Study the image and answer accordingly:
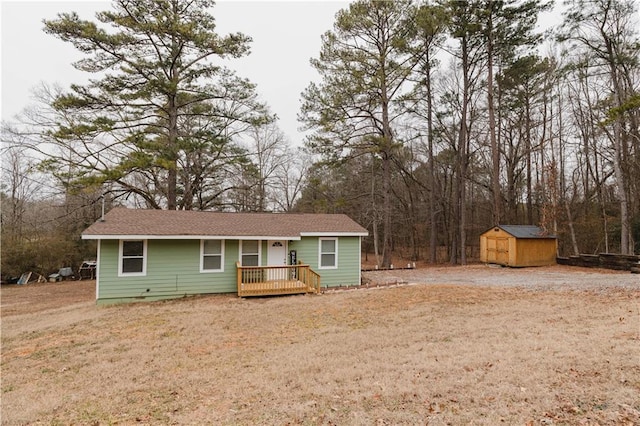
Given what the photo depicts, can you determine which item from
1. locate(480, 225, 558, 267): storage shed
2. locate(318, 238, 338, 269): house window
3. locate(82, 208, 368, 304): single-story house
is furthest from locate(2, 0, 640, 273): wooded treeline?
locate(318, 238, 338, 269): house window

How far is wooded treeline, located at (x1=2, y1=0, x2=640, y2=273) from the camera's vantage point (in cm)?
1425

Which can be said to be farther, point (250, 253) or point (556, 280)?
point (250, 253)

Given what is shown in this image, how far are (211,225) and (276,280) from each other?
313 centimetres

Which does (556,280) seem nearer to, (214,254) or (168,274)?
(214,254)

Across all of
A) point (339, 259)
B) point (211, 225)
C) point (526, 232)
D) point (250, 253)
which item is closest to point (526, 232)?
point (526, 232)

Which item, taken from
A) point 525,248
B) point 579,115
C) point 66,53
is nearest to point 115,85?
point 66,53

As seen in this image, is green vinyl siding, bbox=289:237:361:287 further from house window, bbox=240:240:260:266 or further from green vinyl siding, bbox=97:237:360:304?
house window, bbox=240:240:260:266

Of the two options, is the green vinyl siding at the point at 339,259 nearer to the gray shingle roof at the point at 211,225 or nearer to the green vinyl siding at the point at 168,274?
the green vinyl siding at the point at 168,274

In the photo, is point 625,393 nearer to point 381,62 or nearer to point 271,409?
point 271,409

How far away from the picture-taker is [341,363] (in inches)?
195

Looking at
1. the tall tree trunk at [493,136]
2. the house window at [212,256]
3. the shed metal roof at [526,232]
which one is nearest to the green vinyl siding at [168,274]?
the house window at [212,256]

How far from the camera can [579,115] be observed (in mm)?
20688

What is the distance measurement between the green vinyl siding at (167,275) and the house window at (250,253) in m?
0.30

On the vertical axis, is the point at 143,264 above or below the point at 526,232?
below
